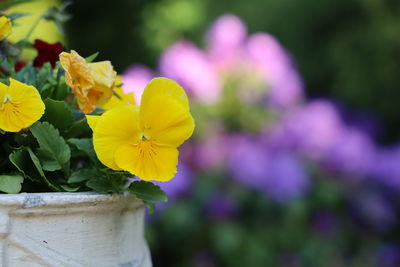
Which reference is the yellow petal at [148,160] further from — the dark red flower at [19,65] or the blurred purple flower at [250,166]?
the blurred purple flower at [250,166]

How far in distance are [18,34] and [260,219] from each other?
4.83 ft

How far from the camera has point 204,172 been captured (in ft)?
9.07

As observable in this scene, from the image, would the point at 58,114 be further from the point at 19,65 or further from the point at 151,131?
the point at 19,65

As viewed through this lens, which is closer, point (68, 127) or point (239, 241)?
point (68, 127)

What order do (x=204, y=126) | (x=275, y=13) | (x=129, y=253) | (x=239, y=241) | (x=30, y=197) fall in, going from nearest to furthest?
(x=30, y=197)
(x=129, y=253)
(x=239, y=241)
(x=204, y=126)
(x=275, y=13)

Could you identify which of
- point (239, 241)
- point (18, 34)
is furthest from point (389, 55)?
point (18, 34)

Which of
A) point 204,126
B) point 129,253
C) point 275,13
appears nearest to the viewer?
point 129,253

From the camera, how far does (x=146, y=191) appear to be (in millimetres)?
772

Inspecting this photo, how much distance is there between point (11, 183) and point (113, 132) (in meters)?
0.13

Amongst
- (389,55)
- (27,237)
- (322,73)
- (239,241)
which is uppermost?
(389,55)

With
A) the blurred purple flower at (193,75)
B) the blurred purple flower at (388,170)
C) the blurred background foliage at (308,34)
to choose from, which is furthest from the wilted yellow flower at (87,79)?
the blurred background foliage at (308,34)

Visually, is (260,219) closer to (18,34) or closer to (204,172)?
(204,172)

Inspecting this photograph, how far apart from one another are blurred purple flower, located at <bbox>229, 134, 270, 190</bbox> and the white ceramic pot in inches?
74.9

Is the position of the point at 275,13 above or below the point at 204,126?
above
